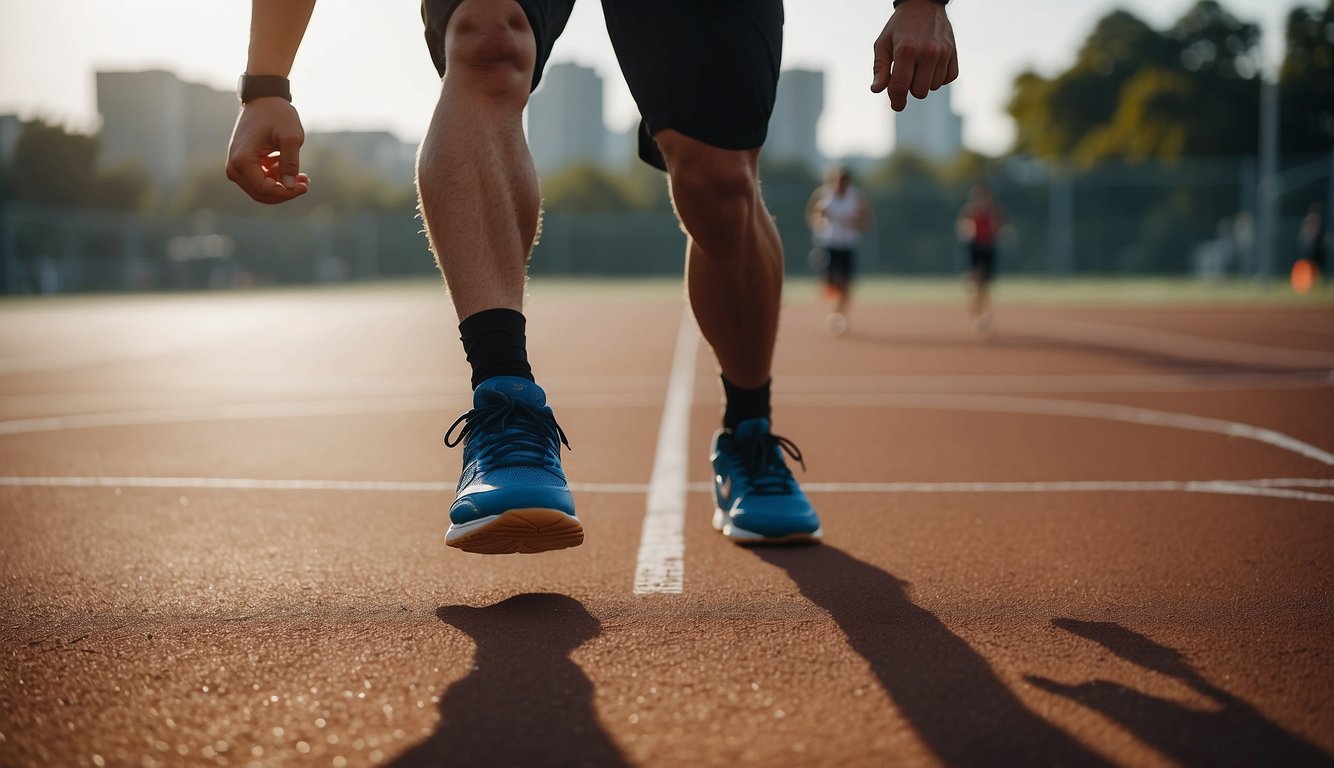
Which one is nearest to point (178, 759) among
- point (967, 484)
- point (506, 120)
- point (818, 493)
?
point (506, 120)

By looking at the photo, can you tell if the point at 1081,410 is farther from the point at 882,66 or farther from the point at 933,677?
the point at 933,677

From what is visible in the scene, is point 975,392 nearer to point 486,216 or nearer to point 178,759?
point 486,216

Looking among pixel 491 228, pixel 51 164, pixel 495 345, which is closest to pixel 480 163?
pixel 491 228

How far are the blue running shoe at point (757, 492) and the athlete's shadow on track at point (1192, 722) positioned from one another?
34.7 inches

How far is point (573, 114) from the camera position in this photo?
72.0m

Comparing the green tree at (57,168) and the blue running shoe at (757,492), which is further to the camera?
the green tree at (57,168)

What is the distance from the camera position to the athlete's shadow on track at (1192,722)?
1.33 meters

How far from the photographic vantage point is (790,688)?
1.57 meters

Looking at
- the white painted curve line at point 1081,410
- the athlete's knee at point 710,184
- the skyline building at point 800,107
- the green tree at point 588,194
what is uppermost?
the skyline building at point 800,107

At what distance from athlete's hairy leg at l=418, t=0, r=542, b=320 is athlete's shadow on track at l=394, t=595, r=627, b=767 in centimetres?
55

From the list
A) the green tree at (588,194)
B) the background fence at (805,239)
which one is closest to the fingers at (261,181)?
the background fence at (805,239)

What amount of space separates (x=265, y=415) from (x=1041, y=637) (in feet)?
12.7

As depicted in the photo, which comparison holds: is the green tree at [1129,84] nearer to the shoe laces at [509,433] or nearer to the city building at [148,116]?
the shoe laces at [509,433]

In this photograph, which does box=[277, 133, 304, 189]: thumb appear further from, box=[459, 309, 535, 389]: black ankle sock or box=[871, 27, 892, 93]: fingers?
box=[871, 27, 892, 93]: fingers
